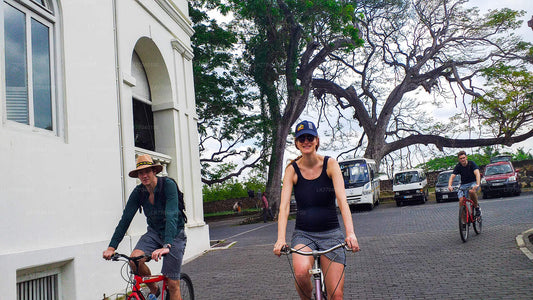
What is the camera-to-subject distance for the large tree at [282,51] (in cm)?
2375

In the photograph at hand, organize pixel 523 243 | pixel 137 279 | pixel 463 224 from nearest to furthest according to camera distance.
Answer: pixel 137 279 < pixel 523 243 < pixel 463 224

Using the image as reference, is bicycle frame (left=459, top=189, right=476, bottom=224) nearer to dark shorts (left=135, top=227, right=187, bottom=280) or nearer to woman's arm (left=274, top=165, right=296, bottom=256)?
dark shorts (left=135, top=227, right=187, bottom=280)

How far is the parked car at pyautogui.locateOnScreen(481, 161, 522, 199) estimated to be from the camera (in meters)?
24.2

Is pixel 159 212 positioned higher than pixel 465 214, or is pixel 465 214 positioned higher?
pixel 159 212

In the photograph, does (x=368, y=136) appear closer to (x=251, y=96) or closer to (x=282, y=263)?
(x=251, y=96)

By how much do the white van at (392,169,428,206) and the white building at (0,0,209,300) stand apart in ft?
64.3

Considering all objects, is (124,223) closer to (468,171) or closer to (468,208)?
(468,208)

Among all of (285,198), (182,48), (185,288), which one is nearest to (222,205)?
(182,48)

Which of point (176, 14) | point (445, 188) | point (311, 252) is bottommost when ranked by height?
point (311, 252)

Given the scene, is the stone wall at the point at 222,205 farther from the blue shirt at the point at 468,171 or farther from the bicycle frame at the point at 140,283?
the bicycle frame at the point at 140,283

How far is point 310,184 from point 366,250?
283 inches

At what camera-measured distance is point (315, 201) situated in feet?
11.9

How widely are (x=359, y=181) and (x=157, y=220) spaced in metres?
22.5

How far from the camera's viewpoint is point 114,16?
8.92m
